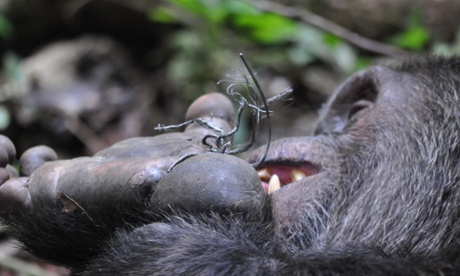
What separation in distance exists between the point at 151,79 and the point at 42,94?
752 mm

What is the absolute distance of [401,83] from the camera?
2.22 m

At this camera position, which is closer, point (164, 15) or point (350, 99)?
point (350, 99)

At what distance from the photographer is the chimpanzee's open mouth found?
2027 millimetres

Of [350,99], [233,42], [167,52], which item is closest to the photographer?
[350,99]

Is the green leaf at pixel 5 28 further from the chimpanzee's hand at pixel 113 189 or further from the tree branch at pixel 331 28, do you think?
the chimpanzee's hand at pixel 113 189

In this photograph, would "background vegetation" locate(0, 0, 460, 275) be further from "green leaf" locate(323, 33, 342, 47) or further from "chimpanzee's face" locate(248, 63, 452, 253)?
"chimpanzee's face" locate(248, 63, 452, 253)

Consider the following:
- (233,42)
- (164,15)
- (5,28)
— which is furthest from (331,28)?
(5,28)

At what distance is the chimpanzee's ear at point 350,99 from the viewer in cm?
233

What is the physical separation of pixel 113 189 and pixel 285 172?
2.21 ft

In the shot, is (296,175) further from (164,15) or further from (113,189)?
(164,15)

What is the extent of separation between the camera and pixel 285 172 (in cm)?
207

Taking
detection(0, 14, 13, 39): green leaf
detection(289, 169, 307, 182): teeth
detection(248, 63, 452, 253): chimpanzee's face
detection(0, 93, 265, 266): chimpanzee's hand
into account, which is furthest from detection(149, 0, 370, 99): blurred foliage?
detection(0, 93, 265, 266): chimpanzee's hand

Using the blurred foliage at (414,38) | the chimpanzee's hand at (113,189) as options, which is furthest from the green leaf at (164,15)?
the chimpanzee's hand at (113,189)

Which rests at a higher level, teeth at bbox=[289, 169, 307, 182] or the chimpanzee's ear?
the chimpanzee's ear
